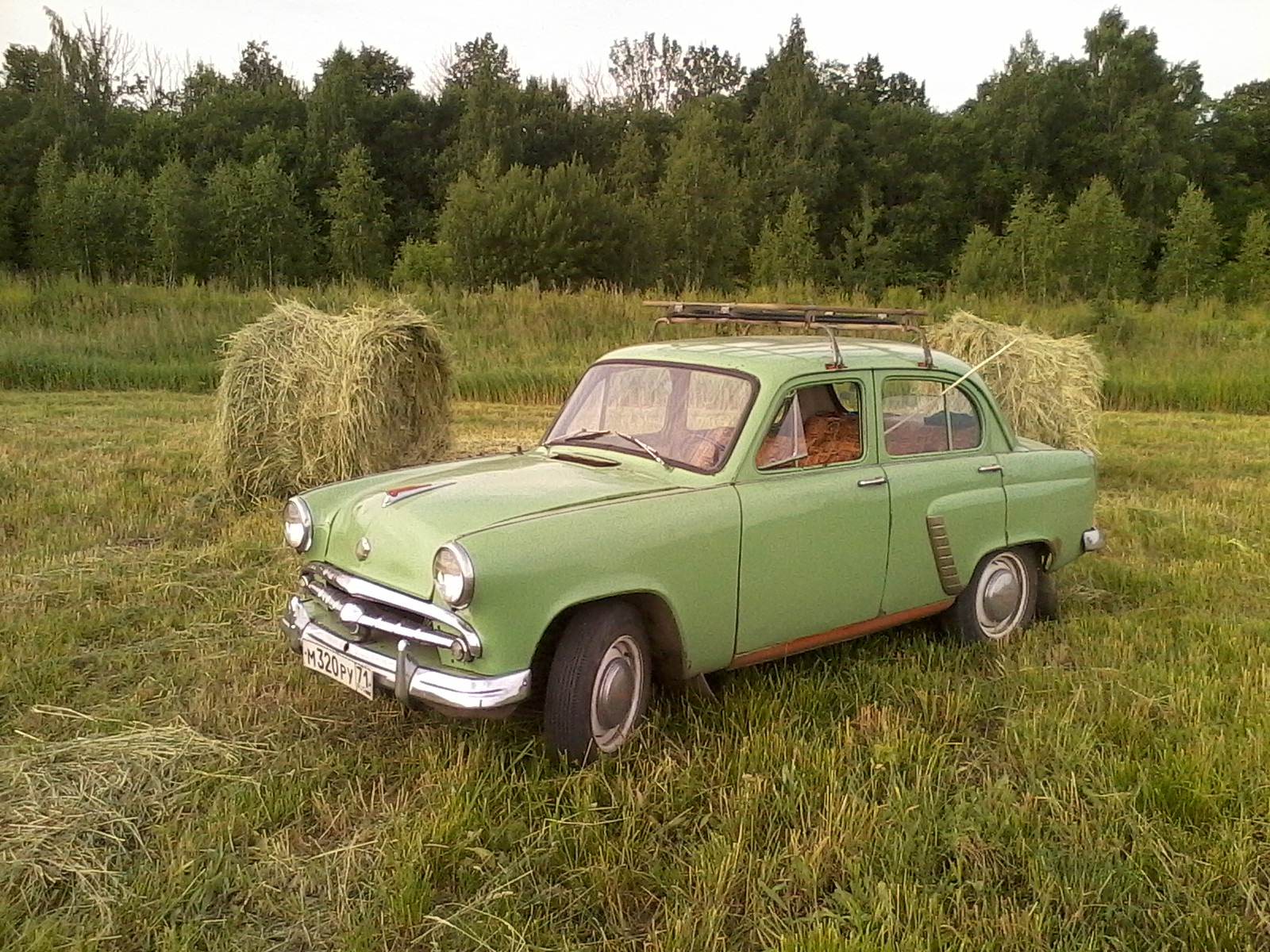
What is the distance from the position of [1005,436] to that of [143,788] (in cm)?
436

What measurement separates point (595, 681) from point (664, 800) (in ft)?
1.57

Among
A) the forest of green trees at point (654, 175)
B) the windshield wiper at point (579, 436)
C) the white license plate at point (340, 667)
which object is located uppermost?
the forest of green trees at point (654, 175)

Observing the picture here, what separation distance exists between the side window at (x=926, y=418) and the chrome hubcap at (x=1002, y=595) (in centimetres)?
65

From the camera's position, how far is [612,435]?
471 cm

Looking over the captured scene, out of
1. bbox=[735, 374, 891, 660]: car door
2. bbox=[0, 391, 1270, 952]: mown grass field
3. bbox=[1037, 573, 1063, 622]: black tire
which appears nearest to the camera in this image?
bbox=[0, 391, 1270, 952]: mown grass field

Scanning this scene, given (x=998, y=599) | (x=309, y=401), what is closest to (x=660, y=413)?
(x=998, y=599)

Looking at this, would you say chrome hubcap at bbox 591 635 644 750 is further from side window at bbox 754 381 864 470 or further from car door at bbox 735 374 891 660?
side window at bbox 754 381 864 470

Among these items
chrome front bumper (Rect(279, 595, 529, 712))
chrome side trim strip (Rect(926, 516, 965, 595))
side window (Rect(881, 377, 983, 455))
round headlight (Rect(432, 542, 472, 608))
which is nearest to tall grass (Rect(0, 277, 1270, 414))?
side window (Rect(881, 377, 983, 455))

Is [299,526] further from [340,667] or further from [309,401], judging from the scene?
[309,401]

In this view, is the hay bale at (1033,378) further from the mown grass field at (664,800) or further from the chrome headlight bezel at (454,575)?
the chrome headlight bezel at (454,575)

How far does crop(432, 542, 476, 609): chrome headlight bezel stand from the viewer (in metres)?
3.38

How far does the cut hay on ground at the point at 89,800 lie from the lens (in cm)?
306

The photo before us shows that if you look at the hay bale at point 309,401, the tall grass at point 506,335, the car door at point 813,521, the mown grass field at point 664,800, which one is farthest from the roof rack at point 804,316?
the tall grass at point 506,335

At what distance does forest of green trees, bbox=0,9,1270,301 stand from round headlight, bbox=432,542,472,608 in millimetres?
27923
